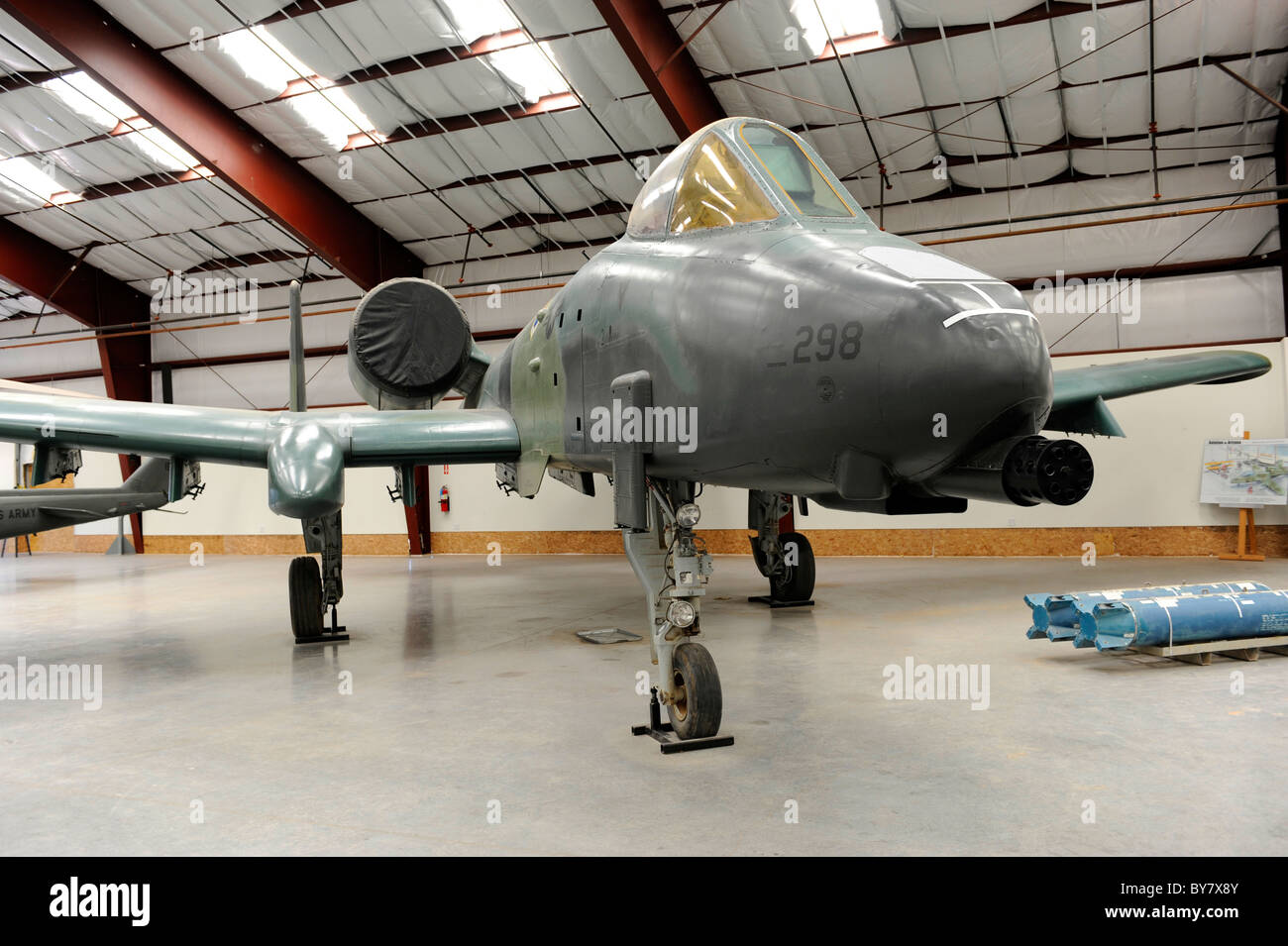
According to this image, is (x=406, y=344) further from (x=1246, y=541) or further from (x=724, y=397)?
(x=1246, y=541)

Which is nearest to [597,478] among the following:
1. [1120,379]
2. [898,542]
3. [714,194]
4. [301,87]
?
[898,542]

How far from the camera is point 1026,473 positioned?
2.77 m

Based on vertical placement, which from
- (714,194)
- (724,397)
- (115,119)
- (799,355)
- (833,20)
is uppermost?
(115,119)

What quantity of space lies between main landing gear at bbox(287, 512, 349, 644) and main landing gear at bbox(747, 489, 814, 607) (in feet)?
14.5

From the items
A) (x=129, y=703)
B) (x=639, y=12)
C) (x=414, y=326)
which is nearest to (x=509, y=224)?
(x=639, y=12)

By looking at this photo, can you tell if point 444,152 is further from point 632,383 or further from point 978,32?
point 632,383

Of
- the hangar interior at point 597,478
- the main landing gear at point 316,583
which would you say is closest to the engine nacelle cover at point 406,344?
the main landing gear at point 316,583

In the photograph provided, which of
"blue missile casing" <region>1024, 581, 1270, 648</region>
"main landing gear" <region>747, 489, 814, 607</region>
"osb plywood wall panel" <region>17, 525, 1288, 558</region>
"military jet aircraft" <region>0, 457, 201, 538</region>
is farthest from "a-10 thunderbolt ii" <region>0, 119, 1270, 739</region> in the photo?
"osb plywood wall panel" <region>17, 525, 1288, 558</region>

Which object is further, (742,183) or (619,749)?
(619,749)

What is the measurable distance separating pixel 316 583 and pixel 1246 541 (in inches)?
546

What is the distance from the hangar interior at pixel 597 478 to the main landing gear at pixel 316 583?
477mm

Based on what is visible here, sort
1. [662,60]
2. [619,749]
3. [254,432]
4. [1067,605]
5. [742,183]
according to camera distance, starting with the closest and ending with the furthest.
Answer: [742,183], [619,749], [1067,605], [254,432], [662,60]

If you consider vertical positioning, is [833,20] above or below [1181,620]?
above
